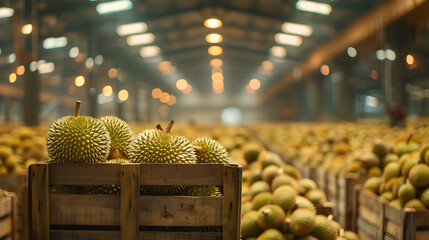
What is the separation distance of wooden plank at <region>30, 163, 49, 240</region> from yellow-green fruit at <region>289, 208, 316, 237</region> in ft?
4.63

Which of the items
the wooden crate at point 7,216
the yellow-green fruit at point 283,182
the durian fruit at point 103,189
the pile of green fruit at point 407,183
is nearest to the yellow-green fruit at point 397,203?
the pile of green fruit at point 407,183

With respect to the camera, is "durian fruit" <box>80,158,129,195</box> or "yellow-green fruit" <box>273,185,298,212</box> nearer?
"durian fruit" <box>80,158,129,195</box>

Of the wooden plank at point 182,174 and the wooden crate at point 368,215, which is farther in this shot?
the wooden crate at point 368,215

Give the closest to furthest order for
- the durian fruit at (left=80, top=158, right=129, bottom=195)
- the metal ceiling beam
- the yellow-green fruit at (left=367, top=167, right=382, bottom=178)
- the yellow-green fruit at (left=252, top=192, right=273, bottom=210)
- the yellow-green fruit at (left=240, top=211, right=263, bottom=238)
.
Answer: the durian fruit at (left=80, top=158, right=129, bottom=195) → the yellow-green fruit at (left=240, top=211, right=263, bottom=238) → the yellow-green fruit at (left=252, top=192, right=273, bottom=210) → the yellow-green fruit at (left=367, top=167, right=382, bottom=178) → the metal ceiling beam

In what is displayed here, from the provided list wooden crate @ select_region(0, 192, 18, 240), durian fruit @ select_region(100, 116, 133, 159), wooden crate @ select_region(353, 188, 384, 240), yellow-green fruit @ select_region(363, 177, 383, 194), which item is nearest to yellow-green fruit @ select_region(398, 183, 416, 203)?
wooden crate @ select_region(353, 188, 384, 240)

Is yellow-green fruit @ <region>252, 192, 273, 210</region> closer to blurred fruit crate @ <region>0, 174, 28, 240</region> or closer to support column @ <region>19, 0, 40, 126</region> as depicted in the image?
blurred fruit crate @ <region>0, 174, 28, 240</region>

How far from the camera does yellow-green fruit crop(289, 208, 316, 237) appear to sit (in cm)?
238

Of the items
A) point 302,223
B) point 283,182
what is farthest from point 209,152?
point 283,182

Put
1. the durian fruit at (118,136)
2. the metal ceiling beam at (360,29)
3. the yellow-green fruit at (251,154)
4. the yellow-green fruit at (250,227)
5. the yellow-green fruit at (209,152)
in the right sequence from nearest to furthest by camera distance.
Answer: the yellow-green fruit at (209,152) < the durian fruit at (118,136) < the yellow-green fruit at (250,227) < the yellow-green fruit at (251,154) < the metal ceiling beam at (360,29)

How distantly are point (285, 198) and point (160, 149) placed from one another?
109cm

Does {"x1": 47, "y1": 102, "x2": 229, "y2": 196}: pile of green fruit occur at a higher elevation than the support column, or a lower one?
lower

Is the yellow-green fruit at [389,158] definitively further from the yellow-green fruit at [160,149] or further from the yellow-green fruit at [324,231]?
the yellow-green fruit at [160,149]

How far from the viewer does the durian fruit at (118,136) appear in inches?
87.7

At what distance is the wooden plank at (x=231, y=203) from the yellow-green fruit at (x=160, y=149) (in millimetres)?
315
